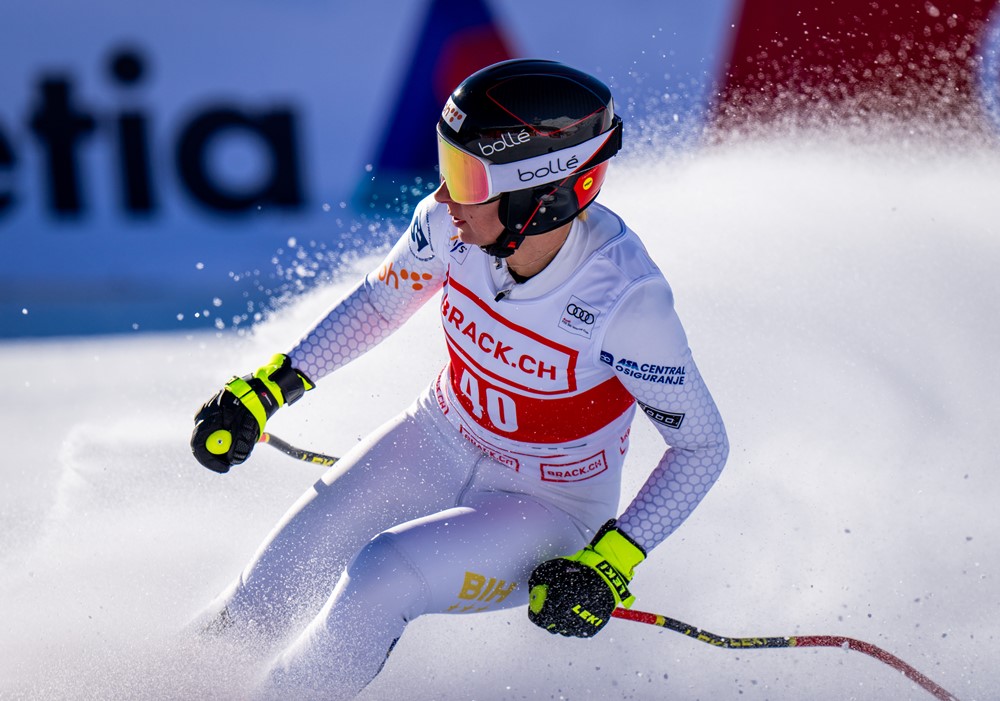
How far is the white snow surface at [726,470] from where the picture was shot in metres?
3.43

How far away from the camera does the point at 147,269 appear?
20.7 ft

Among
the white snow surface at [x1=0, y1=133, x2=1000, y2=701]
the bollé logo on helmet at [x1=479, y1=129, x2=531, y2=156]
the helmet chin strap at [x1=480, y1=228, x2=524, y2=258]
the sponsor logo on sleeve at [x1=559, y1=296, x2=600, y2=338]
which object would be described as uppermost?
the bollé logo on helmet at [x1=479, y1=129, x2=531, y2=156]

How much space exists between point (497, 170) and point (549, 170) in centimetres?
13

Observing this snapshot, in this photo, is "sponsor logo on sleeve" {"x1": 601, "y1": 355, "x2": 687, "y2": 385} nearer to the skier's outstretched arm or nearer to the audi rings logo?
the audi rings logo

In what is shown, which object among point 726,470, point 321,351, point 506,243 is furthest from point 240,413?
point 726,470

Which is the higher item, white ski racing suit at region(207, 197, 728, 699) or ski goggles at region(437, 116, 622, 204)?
ski goggles at region(437, 116, 622, 204)

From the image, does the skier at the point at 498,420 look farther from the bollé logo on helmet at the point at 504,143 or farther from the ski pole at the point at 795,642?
the ski pole at the point at 795,642

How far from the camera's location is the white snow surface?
343 cm

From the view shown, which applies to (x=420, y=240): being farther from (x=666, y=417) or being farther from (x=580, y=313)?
(x=666, y=417)

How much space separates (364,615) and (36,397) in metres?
3.27

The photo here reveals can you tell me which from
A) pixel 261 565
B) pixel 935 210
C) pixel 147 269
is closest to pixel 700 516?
pixel 261 565

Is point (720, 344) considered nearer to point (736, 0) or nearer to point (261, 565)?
point (261, 565)

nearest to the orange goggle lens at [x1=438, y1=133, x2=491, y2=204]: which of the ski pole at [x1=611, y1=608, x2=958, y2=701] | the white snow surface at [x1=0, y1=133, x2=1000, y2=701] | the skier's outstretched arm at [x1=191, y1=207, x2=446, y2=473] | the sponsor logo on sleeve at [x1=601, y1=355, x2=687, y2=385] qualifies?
the skier's outstretched arm at [x1=191, y1=207, x2=446, y2=473]

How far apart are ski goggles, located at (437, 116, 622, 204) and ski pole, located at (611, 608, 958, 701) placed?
1.16 m
